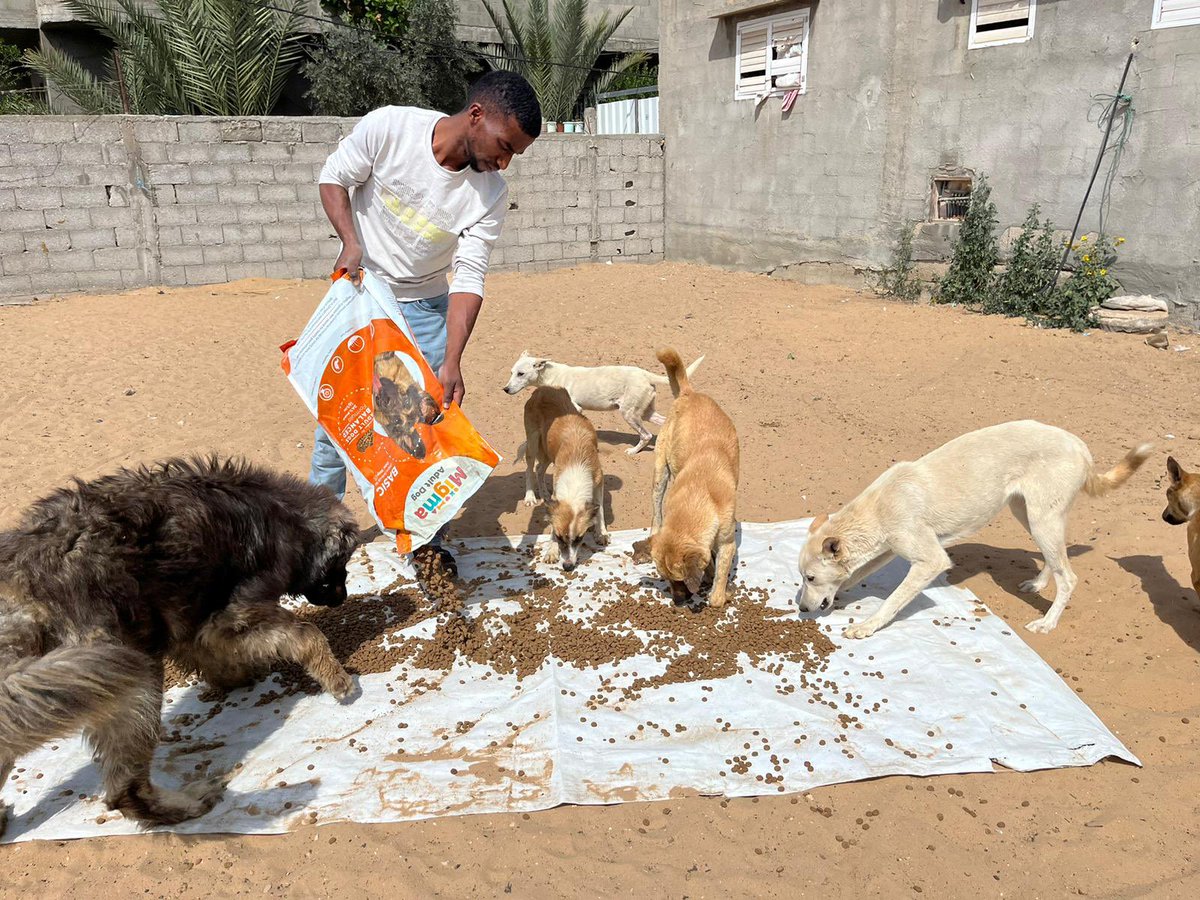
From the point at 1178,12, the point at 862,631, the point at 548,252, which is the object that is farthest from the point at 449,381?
the point at 548,252

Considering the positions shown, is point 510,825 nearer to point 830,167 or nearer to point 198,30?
point 830,167

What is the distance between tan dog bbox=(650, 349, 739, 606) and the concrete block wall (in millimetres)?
9339

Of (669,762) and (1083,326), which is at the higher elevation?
(1083,326)

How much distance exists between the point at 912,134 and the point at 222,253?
33.8ft

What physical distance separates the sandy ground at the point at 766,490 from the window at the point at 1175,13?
10.9ft

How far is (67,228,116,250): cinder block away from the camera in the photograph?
36.9 ft

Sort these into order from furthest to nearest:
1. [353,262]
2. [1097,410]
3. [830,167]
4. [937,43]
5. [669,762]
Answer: [830,167] < [937,43] < [1097,410] < [353,262] < [669,762]

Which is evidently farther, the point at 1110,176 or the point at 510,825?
the point at 1110,176

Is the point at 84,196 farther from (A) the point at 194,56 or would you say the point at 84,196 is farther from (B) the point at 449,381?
(B) the point at 449,381

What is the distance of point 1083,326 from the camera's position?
9.29 m

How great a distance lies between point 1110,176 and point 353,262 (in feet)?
30.3

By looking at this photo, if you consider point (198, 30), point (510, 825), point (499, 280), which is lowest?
point (510, 825)

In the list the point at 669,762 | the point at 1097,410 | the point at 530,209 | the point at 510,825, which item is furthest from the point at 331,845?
the point at 530,209

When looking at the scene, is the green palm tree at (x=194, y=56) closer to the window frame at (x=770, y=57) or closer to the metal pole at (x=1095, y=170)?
the window frame at (x=770, y=57)
